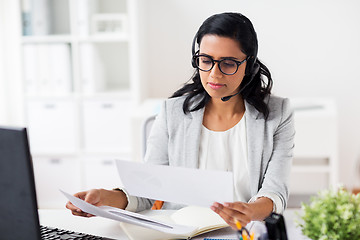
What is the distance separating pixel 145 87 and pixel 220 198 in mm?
2160

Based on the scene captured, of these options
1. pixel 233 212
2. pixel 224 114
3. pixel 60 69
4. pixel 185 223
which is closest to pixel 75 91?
pixel 60 69

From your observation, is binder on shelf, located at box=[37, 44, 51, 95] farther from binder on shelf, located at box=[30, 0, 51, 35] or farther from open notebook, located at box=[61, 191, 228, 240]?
open notebook, located at box=[61, 191, 228, 240]

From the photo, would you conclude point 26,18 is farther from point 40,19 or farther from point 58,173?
point 58,173

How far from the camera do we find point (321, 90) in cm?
319

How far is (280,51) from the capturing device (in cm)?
313

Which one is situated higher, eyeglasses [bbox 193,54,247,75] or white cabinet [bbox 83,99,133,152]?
eyeglasses [bbox 193,54,247,75]

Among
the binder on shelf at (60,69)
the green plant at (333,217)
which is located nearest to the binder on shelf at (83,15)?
the binder on shelf at (60,69)

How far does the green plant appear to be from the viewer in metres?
0.86

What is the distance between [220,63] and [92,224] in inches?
21.2

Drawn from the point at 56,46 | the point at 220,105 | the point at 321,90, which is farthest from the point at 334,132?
the point at 56,46

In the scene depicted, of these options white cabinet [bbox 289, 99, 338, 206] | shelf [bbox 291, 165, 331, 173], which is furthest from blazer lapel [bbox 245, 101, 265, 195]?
shelf [bbox 291, 165, 331, 173]

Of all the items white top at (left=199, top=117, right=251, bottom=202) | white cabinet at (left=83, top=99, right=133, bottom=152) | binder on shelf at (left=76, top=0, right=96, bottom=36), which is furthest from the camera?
white cabinet at (left=83, top=99, right=133, bottom=152)

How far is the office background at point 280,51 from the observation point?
3094mm

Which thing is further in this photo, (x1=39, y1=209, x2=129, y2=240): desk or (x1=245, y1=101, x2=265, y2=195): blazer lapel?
(x1=245, y1=101, x2=265, y2=195): blazer lapel
